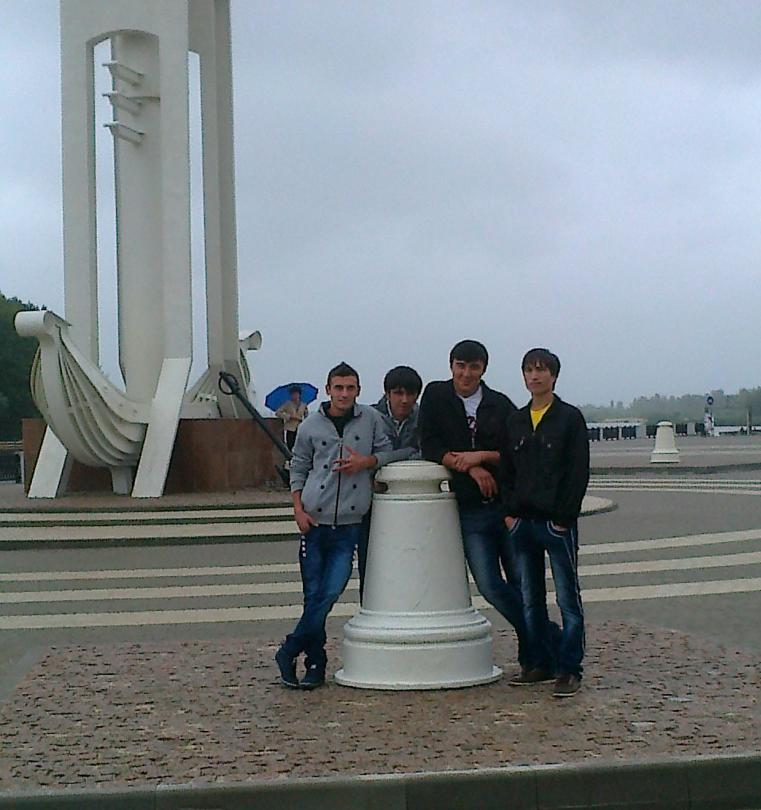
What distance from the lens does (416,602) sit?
24.6 feet

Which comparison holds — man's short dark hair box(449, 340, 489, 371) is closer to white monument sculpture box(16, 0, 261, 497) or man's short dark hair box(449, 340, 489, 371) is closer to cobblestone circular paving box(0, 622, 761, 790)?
cobblestone circular paving box(0, 622, 761, 790)

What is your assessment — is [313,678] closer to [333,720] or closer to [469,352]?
[333,720]

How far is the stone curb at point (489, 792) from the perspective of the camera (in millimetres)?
5359

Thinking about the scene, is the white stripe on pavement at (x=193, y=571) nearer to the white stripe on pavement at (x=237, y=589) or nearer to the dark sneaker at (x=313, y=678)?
the white stripe on pavement at (x=237, y=589)

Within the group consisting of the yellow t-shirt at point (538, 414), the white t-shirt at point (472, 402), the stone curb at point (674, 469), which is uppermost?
the white t-shirt at point (472, 402)

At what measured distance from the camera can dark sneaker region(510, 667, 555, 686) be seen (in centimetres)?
759

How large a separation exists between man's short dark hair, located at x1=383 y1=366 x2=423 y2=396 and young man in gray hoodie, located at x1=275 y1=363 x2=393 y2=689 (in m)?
0.20

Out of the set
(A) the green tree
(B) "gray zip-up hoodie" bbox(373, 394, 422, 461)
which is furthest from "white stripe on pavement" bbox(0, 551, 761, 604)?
(A) the green tree

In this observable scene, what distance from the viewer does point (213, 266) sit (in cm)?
2527

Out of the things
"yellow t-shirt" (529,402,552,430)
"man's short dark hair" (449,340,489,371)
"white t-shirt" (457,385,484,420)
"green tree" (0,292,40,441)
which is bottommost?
"yellow t-shirt" (529,402,552,430)

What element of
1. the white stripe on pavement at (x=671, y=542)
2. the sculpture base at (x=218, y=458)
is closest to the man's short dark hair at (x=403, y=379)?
the white stripe on pavement at (x=671, y=542)

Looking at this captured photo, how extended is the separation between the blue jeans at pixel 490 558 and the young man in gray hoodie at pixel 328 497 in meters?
0.62

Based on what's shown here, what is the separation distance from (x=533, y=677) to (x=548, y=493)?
114 centimetres

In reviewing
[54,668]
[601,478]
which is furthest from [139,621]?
[601,478]
